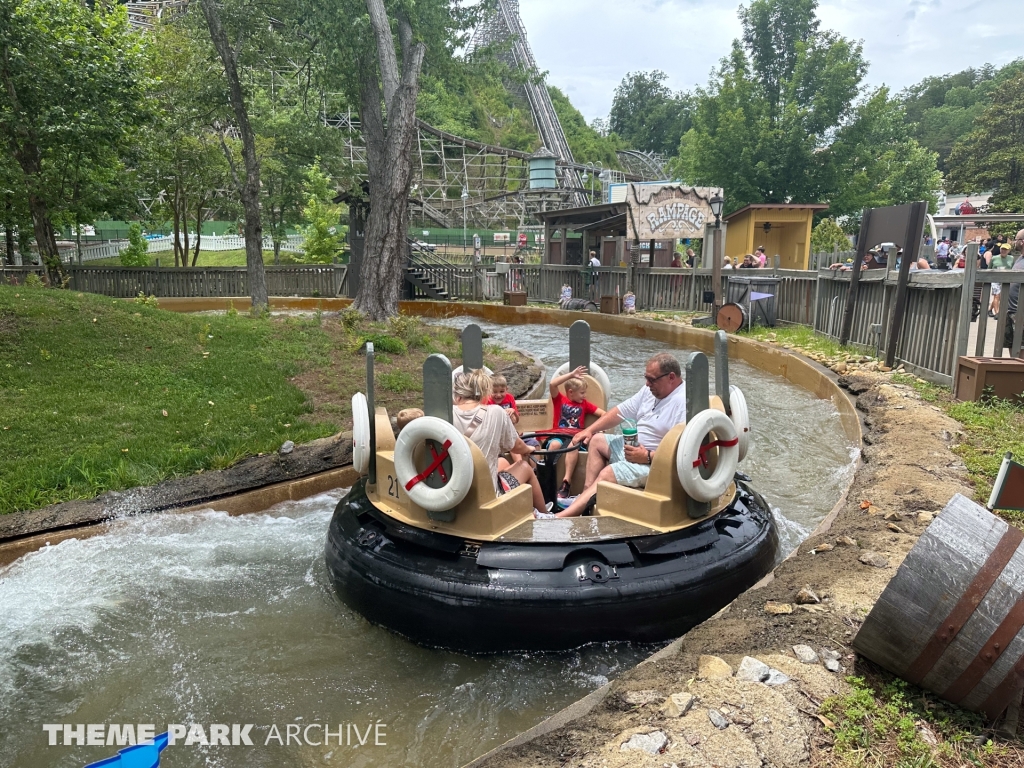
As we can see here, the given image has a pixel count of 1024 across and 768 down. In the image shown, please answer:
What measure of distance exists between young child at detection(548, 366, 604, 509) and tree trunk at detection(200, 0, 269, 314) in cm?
835

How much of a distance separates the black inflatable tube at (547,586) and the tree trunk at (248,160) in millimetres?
9346

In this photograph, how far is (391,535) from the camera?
3697 millimetres

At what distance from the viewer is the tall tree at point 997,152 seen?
3475 cm

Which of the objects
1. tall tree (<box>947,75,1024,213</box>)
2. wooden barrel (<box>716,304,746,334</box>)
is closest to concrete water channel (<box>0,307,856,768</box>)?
wooden barrel (<box>716,304,746,334</box>)

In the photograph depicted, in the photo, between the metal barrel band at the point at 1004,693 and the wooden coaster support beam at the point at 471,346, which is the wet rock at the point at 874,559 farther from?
the wooden coaster support beam at the point at 471,346

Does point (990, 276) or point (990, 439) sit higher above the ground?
point (990, 276)

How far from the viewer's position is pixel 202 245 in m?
34.0

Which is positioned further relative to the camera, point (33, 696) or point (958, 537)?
point (33, 696)

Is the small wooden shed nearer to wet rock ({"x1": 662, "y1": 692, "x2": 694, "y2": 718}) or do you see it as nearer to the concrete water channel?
the concrete water channel

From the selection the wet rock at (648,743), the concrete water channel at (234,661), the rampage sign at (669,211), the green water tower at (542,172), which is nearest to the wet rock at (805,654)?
the wet rock at (648,743)

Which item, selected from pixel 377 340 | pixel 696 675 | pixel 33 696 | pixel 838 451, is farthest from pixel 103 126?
pixel 696 675

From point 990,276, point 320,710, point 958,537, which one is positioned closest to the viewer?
point 958,537

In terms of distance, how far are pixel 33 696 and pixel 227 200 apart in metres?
22.4

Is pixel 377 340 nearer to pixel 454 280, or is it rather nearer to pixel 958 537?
pixel 958 537
